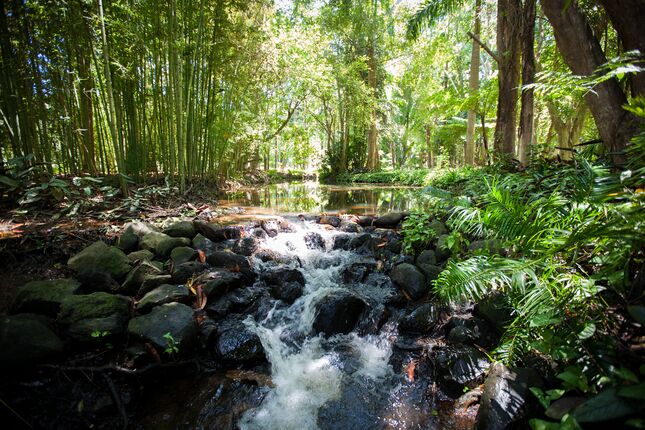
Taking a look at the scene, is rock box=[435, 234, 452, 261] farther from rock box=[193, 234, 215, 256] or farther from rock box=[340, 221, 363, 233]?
rock box=[193, 234, 215, 256]

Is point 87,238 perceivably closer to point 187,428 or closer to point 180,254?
point 180,254

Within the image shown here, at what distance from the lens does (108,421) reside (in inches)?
91.1

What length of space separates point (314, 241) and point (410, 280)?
202 cm

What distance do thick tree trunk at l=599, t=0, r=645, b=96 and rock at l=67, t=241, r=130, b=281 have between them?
566 centimetres

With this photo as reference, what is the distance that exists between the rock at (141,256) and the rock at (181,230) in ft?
2.27

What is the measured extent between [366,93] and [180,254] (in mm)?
13732

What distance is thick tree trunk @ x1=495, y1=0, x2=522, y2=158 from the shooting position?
539 cm

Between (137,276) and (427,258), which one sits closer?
(137,276)

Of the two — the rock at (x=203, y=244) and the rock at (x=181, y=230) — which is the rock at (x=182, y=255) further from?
the rock at (x=181, y=230)

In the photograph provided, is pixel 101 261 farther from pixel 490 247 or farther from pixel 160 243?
pixel 490 247

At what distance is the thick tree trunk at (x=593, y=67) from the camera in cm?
316

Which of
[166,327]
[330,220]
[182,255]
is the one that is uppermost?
[330,220]

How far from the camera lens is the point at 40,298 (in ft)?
9.27

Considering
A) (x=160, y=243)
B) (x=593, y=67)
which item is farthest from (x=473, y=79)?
(x=160, y=243)
